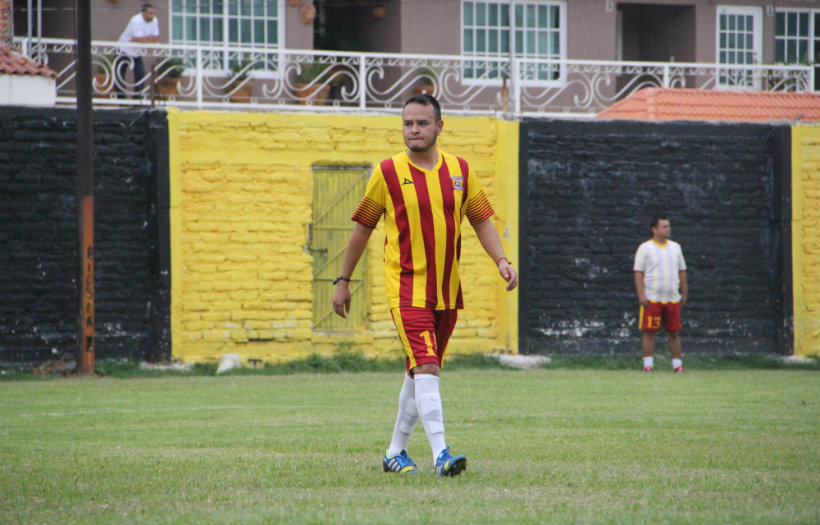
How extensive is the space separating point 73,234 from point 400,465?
961 cm

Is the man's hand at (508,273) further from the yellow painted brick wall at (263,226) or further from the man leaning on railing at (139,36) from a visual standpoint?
the man leaning on railing at (139,36)

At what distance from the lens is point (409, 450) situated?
749 centimetres

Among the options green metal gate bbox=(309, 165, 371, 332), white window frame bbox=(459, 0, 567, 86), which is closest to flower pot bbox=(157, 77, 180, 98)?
green metal gate bbox=(309, 165, 371, 332)

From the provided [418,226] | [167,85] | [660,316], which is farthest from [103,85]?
[418,226]

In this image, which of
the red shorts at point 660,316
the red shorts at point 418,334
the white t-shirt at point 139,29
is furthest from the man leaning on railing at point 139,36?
the red shorts at point 418,334

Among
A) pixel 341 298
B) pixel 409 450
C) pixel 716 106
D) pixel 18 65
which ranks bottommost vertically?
pixel 409 450

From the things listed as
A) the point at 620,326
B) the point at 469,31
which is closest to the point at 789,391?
the point at 620,326

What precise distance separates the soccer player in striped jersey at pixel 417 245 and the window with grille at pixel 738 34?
1734 cm

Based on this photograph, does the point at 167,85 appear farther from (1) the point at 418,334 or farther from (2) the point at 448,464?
(2) the point at 448,464

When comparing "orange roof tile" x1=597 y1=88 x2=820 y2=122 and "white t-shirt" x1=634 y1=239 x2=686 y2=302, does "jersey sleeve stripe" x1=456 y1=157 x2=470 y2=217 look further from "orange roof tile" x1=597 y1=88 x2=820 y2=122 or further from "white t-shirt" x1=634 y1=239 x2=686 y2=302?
"orange roof tile" x1=597 y1=88 x2=820 y2=122

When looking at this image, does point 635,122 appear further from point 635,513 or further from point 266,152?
point 635,513

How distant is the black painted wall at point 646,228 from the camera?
16.6 meters

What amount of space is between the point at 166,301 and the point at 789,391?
7735mm

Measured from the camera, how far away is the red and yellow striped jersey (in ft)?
20.8
